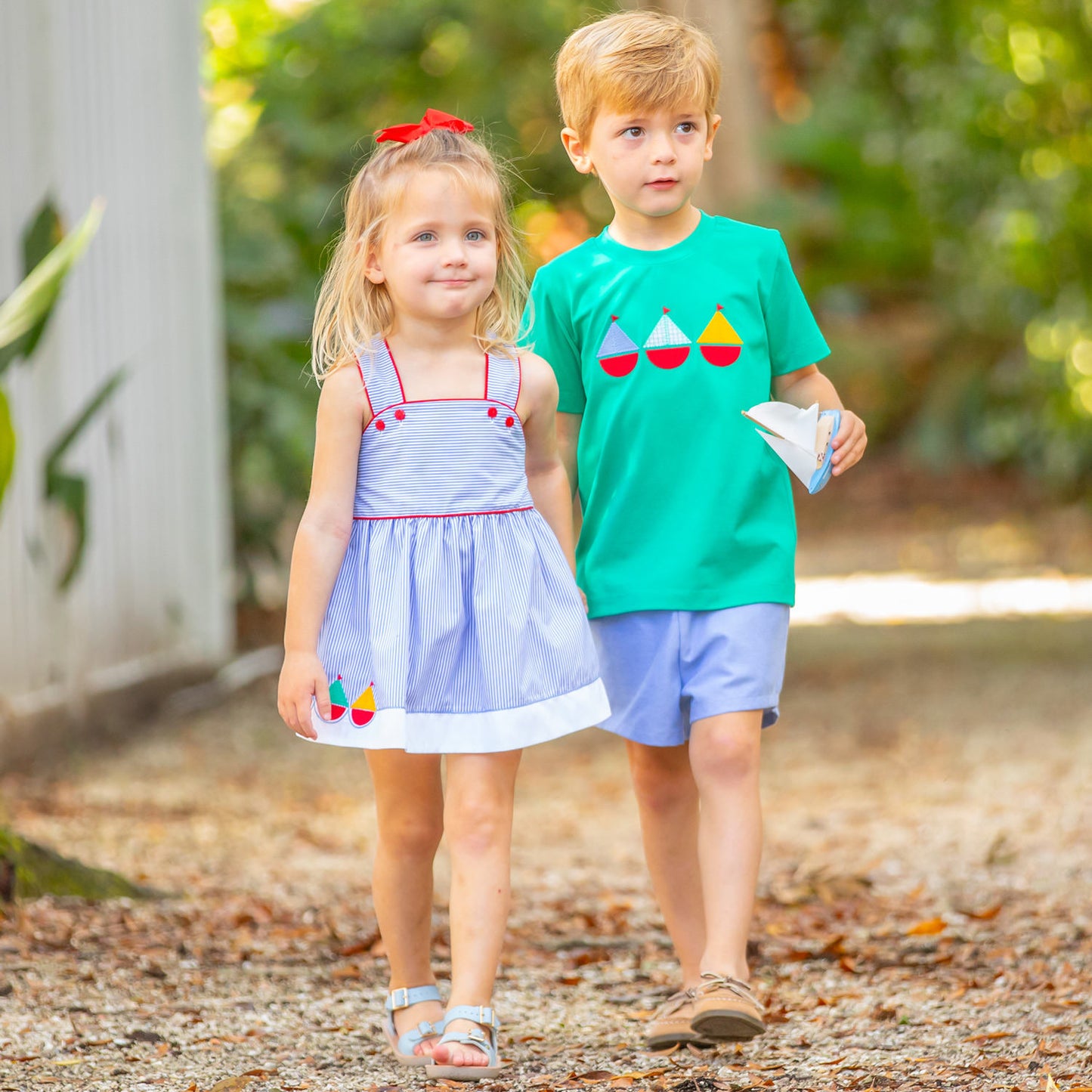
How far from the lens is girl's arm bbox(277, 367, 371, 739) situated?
2.20 m

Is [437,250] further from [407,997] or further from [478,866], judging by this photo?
[407,997]

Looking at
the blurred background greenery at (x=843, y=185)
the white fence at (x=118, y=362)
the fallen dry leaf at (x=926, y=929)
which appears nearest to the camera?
the fallen dry leaf at (x=926, y=929)

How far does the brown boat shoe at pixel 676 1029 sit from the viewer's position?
7.67ft

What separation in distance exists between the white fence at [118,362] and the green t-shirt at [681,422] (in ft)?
8.50

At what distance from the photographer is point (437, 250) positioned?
2.23m

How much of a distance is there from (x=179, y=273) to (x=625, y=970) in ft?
14.6

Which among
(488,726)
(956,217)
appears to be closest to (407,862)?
(488,726)

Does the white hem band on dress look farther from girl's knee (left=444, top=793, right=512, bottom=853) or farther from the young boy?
the young boy

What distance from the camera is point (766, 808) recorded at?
471 cm

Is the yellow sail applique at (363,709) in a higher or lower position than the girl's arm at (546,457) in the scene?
lower

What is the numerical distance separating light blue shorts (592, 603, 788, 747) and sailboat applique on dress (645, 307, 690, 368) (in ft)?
1.23

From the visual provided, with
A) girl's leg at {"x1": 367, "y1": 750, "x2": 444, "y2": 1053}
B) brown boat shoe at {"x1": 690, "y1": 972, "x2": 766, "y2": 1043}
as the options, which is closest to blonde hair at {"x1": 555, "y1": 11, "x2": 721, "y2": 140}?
girl's leg at {"x1": 367, "y1": 750, "x2": 444, "y2": 1053}

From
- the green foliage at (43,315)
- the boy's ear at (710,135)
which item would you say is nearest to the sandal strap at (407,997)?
the boy's ear at (710,135)

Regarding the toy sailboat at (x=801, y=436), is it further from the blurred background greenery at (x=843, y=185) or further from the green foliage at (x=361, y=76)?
the green foliage at (x=361, y=76)
